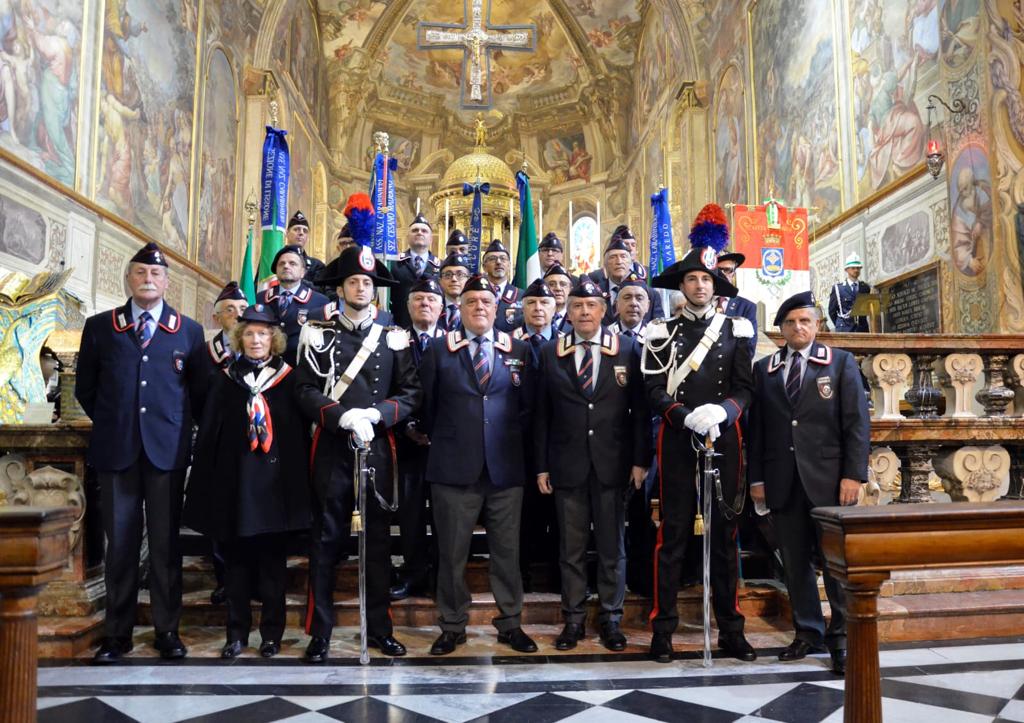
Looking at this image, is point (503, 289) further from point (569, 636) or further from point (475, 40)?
point (475, 40)

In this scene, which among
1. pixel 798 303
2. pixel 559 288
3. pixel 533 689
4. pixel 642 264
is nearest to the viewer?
pixel 533 689

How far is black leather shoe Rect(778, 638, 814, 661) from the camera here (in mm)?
3619

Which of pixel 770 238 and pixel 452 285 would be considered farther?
pixel 770 238

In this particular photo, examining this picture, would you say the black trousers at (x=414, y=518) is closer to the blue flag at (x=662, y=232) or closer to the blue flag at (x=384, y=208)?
the blue flag at (x=384, y=208)

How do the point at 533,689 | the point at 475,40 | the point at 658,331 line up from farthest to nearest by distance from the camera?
the point at 475,40, the point at 658,331, the point at 533,689

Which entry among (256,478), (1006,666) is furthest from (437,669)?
(1006,666)

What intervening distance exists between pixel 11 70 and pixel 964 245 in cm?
944

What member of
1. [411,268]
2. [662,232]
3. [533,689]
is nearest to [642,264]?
[662,232]

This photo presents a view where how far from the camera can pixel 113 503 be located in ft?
12.0

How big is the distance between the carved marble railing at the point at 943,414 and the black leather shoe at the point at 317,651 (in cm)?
285

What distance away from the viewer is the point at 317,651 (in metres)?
3.58

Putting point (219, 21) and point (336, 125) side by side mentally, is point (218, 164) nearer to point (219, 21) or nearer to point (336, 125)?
point (219, 21)

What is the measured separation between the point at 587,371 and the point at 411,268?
2.20m

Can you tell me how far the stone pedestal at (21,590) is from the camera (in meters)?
1.87
